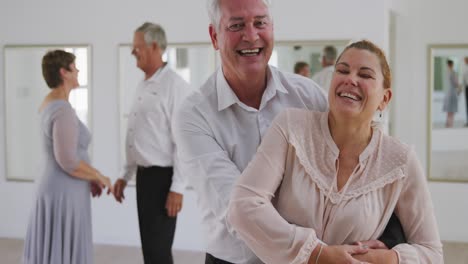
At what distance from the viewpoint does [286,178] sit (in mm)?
1702

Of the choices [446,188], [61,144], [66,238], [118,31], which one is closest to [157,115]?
[61,144]

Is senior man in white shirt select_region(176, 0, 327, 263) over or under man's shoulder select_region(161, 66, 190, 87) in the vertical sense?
under

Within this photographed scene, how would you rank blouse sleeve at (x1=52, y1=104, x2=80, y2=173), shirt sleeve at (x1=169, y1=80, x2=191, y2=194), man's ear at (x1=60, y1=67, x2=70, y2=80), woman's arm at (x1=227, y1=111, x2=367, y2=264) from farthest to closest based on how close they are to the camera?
shirt sleeve at (x1=169, y1=80, x2=191, y2=194), man's ear at (x1=60, y1=67, x2=70, y2=80), blouse sleeve at (x1=52, y1=104, x2=80, y2=173), woman's arm at (x1=227, y1=111, x2=367, y2=264)

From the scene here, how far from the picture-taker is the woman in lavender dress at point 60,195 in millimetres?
3936

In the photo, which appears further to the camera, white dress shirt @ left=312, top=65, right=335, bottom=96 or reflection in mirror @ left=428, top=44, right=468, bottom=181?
reflection in mirror @ left=428, top=44, right=468, bottom=181

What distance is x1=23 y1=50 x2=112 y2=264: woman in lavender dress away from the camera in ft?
12.9

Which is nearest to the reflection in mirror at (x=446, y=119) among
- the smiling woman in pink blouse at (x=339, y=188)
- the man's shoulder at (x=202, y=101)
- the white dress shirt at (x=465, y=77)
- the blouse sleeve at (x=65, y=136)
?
the white dress shirt at (x=465, y=77)

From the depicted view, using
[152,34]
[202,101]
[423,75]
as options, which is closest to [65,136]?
[152,34]

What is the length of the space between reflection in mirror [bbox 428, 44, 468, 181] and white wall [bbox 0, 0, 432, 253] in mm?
105

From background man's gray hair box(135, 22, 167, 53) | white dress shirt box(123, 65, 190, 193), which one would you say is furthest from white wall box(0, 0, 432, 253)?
white dress shirt box(123, 65, 190, 193)

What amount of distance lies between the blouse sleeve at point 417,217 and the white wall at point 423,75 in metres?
4.78

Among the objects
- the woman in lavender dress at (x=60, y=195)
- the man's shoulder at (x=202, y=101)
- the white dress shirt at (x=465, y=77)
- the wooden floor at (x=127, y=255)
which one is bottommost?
the wooden floor at (x=127, y=255)

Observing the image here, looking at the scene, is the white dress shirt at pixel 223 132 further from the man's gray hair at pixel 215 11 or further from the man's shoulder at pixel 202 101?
the man's gray hair at pixel 215 11

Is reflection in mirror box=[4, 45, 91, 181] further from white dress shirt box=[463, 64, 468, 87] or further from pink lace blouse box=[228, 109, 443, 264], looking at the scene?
pink lace blouse box=[228, 109, 443, 264]
